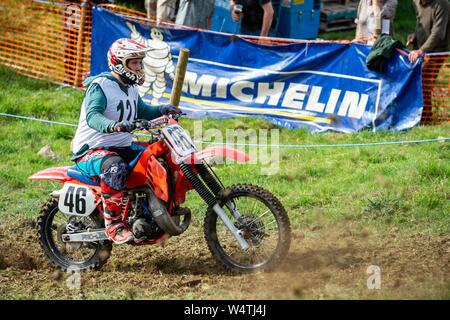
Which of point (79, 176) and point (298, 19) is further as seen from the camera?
point (298, 19)

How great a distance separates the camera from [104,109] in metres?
5.27

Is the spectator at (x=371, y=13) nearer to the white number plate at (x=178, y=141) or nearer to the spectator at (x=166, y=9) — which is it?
the spectator at (x=166, y=9)

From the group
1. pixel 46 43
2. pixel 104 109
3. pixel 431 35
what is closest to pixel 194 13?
pixel 46 43

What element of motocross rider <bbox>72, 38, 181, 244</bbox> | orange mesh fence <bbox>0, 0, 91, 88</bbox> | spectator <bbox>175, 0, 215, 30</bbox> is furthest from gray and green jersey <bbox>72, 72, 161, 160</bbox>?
orange mesh fence <bbox>0, 0, 91, 88</bbox>

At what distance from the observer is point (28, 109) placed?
34.0ft

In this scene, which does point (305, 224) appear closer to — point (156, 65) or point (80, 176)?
point (80, 176)

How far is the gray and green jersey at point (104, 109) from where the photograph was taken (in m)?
5.19

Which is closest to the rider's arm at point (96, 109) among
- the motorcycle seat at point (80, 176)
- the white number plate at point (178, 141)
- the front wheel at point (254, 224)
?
the white number plate at point (178, 141)

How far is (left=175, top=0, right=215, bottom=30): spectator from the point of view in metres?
11.1

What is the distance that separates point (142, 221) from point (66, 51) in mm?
7238

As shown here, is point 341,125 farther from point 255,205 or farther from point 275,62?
point 255,205

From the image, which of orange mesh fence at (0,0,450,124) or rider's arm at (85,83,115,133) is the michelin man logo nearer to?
orange mesh fence at (0,0,450,124)

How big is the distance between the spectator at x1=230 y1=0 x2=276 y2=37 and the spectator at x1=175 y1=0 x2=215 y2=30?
1.74 feet
